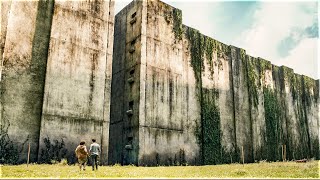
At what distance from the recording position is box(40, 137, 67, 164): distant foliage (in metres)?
19.2

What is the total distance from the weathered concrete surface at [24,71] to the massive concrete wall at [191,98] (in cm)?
700

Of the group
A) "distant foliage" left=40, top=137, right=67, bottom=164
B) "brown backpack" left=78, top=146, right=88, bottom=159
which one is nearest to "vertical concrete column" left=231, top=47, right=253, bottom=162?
"distant foliage" left=40, top=137, right=67, bottom=164

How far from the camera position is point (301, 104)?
127ft

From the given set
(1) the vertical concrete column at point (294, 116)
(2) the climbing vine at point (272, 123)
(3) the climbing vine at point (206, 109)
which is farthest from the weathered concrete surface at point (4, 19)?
(1) the vertical concrete column at point (294, 116)

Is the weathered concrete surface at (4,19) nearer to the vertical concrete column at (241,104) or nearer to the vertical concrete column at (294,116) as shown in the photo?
the vertical concrete column at (241,104)

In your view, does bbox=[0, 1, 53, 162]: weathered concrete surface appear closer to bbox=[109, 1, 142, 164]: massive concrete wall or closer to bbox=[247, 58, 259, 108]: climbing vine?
bbox=[109, 1, 142, 164]: massive concrete wall

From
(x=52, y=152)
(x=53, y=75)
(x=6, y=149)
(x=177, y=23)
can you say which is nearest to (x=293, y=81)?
(x=177, y=23)

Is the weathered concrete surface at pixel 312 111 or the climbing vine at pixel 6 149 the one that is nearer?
the climbing vine at pixel 6 149

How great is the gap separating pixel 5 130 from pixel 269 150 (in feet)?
80.9

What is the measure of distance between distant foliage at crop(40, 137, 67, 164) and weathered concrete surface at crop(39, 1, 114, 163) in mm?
255

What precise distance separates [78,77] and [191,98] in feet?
32.6

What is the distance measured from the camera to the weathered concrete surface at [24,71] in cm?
1888

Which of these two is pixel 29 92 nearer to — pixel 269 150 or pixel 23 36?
pixel 23 36

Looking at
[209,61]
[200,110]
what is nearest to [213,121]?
[200,110]
